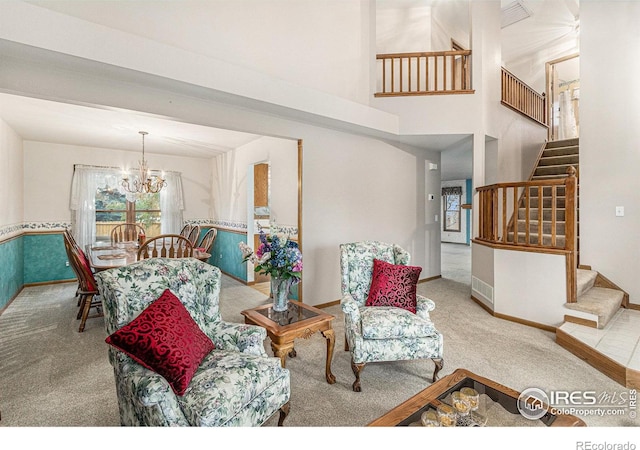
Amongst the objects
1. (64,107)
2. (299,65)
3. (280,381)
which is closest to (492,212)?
(299,65)

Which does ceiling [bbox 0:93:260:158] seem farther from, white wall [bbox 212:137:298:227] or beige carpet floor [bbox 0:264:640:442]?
beige carpet floor [bbox 0:264:640:442]

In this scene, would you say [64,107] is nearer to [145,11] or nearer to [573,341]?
[145,11]

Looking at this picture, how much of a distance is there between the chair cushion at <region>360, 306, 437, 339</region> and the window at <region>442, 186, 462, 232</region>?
9962mm

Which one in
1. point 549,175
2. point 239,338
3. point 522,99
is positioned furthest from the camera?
point 549,175

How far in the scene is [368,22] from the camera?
14.7 feet

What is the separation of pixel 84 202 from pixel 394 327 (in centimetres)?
613

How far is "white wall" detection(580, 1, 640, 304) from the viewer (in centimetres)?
378

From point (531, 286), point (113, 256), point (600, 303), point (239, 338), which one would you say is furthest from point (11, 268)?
point (600, 303)

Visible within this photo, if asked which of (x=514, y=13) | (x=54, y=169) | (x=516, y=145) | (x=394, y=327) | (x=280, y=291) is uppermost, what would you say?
(x=514, y=13)

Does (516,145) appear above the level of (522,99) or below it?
below

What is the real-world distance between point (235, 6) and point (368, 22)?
6.94ft

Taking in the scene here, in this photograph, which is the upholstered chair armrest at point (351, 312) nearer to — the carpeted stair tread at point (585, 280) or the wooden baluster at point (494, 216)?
the wooden baluster at point (494, 216)

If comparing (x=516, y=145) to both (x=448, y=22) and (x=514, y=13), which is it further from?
(x=448, y=22)

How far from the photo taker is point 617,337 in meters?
2.89
